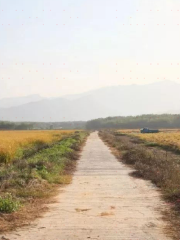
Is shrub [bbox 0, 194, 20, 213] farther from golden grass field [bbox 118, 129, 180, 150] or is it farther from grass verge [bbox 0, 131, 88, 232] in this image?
golden grass field [bbox 118, 129, 180, 150]

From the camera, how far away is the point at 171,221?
27.1 ft

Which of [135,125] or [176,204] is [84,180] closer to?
[176,204]

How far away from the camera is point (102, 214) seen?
29.2 ft

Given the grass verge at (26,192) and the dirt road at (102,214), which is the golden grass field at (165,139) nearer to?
the grass verge at (26,192)

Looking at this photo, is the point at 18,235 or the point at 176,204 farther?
the point at 176,204

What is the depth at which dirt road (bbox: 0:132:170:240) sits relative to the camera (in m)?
7.15

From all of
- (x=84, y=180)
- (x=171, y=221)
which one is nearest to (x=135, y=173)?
(x=84, y=180)

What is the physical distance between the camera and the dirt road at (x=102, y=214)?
7.15 m

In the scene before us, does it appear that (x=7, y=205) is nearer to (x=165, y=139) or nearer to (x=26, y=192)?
(x=26, y=192)

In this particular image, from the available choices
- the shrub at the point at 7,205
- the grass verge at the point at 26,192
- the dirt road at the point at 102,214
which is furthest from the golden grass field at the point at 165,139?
the shrub at the point at 7,205

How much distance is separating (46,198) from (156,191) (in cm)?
355

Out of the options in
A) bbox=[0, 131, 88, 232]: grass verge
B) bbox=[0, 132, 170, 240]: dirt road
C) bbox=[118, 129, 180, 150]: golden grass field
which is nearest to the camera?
bbox=[0, 132, 170, 240]: dirt road

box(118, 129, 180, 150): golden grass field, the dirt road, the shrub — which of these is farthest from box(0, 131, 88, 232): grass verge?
box(118, 129, 180, 150): golden grass field

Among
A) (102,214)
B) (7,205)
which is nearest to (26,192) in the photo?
(7,205)
